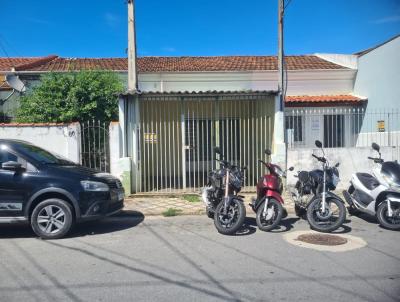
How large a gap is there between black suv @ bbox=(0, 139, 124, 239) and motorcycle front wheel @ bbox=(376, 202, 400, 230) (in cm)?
478

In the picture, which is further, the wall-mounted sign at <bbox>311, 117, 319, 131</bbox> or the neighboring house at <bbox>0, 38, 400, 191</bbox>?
the wall-mounted sign at <bbox>311, 117, 319, 131</bbox>

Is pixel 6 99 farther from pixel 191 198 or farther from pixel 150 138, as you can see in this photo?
pixel 191 198

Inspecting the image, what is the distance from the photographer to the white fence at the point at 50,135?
9.55 meters

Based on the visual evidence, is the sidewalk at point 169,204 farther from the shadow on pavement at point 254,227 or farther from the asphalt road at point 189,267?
the asphalt road at point 189,267

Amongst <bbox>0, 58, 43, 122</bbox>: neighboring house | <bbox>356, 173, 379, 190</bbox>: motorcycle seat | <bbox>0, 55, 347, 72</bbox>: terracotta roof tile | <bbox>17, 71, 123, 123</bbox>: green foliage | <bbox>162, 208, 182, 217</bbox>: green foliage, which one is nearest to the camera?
<bbox>356, 173, 379, 190</bbox>: motorcycle seat

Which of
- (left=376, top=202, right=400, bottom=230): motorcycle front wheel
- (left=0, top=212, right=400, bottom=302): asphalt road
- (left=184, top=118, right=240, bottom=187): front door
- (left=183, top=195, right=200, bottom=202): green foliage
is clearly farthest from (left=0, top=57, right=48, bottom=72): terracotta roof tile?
(left=376, top=202, right=400, bottom=230): motorcycle front wheel

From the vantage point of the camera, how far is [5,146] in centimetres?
638

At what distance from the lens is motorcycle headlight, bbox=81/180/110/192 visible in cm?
626

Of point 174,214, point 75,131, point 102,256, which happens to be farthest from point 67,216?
point 75,131

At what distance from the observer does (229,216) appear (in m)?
6.34

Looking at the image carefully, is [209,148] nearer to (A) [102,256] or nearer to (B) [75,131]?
(B) [75,131]

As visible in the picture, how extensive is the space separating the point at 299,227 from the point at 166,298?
12.4 feet

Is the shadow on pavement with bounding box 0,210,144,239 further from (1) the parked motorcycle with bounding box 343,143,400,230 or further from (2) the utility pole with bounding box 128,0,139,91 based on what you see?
(1) the parked motorcycle with bounding box 343,143,400,230

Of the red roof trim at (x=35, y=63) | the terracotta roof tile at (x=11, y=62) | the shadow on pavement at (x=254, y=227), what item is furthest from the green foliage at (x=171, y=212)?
the terracotta roof tile at (x=11, y=62)
